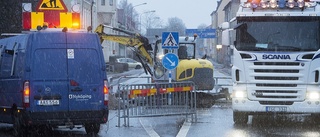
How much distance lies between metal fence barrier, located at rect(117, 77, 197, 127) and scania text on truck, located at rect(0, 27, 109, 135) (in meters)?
2.59

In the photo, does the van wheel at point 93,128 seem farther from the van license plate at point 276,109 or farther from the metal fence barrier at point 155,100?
the van license plate at point 276,109

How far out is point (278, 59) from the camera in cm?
1611

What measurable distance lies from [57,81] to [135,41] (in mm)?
11730

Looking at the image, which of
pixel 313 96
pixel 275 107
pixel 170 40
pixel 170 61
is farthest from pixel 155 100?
pixel 170 40

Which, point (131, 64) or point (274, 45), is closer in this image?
point (274, 45)

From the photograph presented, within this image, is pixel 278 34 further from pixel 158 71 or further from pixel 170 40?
pixel 158 71

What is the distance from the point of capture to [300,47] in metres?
16.1

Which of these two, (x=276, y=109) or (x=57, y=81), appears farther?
(x=276, y=109)

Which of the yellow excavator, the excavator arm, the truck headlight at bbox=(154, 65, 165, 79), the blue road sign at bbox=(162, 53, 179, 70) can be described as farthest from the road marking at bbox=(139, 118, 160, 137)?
the excavator arm

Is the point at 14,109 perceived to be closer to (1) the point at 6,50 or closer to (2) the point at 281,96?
(1) the point at 6,50

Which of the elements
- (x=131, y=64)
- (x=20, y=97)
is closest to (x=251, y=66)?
(x=20, y=97)

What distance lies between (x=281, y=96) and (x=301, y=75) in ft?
2.21

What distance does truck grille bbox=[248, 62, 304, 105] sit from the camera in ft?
52.9

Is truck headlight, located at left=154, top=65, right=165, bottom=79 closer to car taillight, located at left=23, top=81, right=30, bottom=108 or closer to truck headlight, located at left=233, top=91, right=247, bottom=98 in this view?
truck headlight, located at left=233, top=91, right=247, bottom=98
